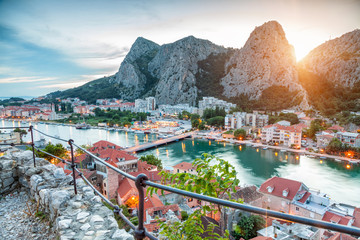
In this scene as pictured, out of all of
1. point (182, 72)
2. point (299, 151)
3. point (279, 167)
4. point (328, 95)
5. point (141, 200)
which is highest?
point (182, 72)

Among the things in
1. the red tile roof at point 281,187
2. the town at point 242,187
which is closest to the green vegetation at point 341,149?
the town at point 242,187

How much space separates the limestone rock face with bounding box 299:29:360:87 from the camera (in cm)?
5875

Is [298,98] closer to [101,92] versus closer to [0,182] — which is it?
[0,182]

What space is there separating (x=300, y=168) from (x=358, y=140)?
1114cm

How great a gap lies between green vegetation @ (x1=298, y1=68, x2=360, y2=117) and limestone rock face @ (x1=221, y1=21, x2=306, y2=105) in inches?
230

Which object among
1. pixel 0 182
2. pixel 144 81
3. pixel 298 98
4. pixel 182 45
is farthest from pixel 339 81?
pixel 0 182

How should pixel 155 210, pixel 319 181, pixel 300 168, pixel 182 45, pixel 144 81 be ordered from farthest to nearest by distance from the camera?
pixel 144 81 < pixel 182 45 < pixel 300 168 < pixel 319 181 < pixel 155 210

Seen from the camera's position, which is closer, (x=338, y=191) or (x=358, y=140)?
(x=338, y=191)

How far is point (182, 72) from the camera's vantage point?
74.8 meters

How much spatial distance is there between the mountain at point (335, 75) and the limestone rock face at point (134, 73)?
205ft

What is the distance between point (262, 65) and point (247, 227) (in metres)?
64.0

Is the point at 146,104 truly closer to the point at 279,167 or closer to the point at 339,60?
the point at 279,167

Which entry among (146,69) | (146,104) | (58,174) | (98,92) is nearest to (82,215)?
(58,174)

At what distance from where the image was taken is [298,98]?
51.6 meters
